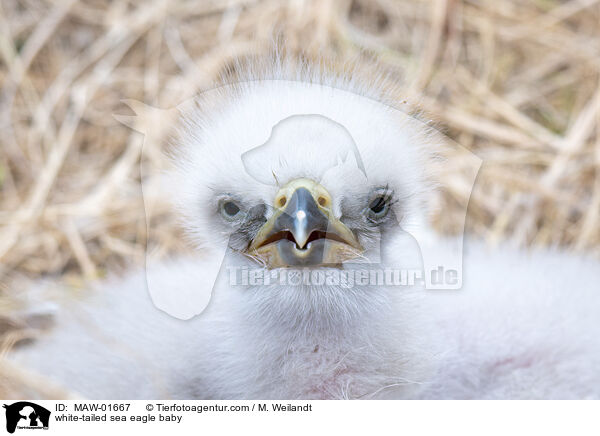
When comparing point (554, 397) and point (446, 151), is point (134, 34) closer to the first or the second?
point (446, 151)

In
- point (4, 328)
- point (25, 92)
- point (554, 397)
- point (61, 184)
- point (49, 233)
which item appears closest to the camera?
Result: point (554, 397)

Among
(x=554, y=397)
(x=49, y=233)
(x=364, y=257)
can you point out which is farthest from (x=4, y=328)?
(x=554, y=397)

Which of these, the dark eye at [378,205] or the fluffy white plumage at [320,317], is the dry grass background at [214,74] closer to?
the fluffy white plumage at [320,317]

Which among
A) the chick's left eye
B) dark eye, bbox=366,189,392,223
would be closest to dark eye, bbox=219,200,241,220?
the chick's left eye

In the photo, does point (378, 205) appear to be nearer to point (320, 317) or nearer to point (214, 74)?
point (320, 317)

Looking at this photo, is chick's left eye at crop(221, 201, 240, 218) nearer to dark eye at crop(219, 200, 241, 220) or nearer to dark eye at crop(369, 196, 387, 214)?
dark eye at crop(219, 200, 241, 220)

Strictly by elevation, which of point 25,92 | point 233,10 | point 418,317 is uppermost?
point 233,10

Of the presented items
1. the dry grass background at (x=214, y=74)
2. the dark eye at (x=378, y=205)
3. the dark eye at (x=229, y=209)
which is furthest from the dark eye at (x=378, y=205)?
the dry grass background at (x=214, y=74)
